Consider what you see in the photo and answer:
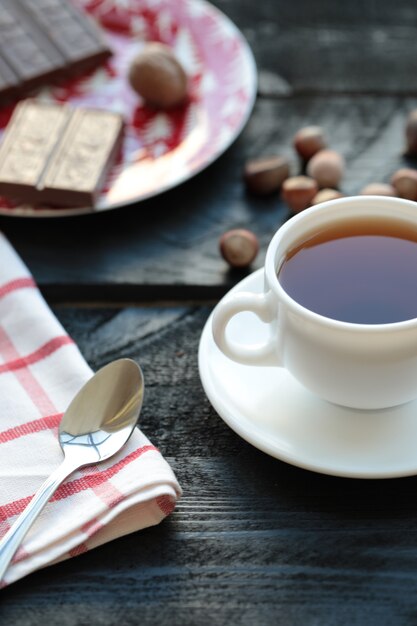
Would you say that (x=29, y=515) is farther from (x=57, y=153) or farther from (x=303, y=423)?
(x=57, y=153)

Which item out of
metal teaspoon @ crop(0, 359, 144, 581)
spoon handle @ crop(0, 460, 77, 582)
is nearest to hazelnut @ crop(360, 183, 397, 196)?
metal teaspoon @ crop(0, 359, 144, 581)

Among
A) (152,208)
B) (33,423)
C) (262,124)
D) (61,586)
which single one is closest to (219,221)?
(152,208)

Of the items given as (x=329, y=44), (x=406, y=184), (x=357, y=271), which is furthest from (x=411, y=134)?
(x=357, y=271)

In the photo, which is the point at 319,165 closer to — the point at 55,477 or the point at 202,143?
the point at 202,143

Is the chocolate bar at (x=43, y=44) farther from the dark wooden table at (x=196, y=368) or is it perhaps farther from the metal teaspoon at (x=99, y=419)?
the metal teaspoon at (x=99, y=419)

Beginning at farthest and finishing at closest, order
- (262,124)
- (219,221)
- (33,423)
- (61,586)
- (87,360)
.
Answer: (262,124)
(219,221)
(87,360)
(33,423)
(61,586)

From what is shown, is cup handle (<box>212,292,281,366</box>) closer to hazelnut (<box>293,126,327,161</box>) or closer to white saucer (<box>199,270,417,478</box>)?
white saucer (<box>199,270,417,478</box>)
